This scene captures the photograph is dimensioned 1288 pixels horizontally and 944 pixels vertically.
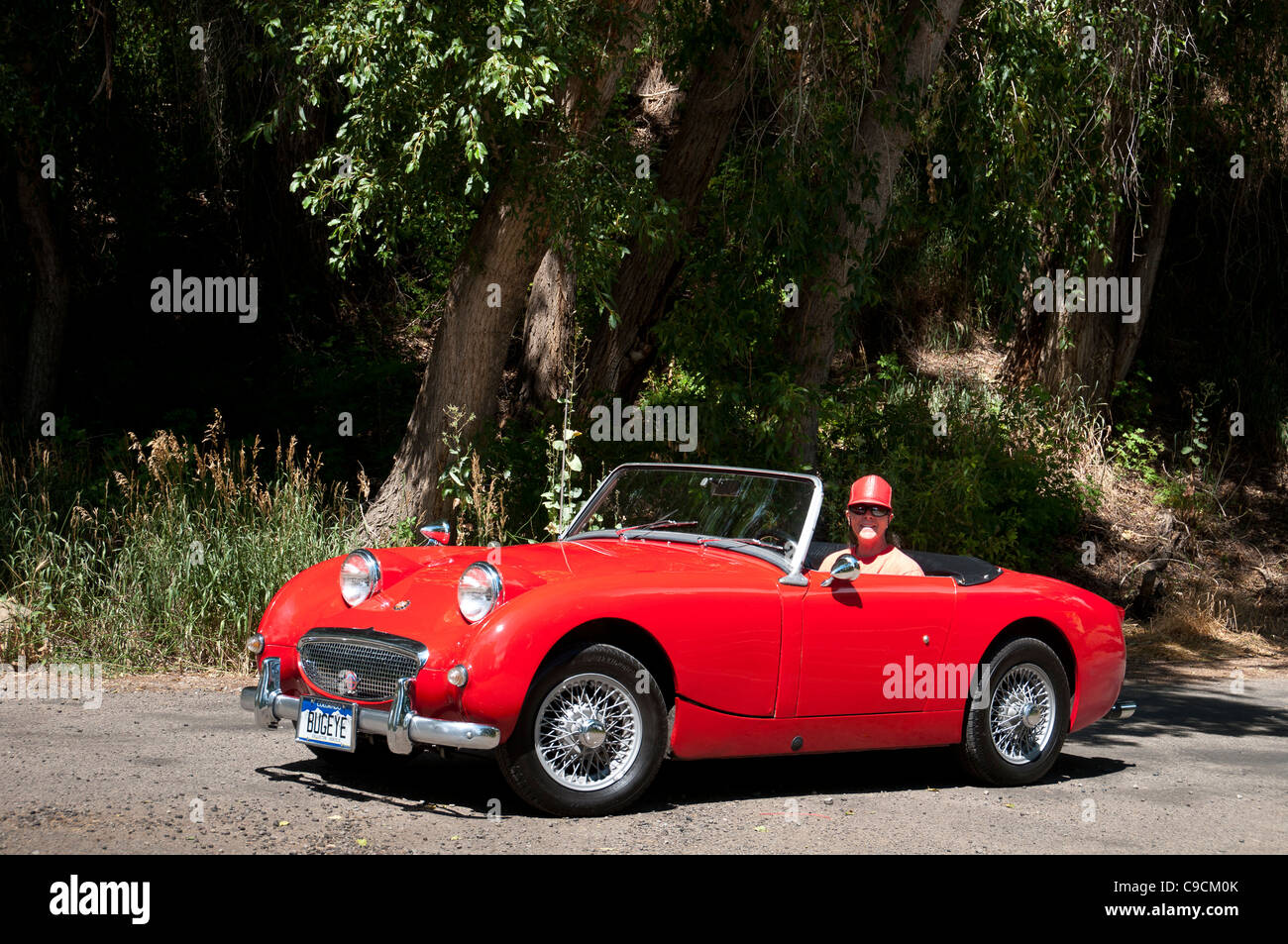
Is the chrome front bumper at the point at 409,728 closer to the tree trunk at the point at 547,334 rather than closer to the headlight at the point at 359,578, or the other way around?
the headlight at the point at 359,578

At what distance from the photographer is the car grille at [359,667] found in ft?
19.4

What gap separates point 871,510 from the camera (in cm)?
742

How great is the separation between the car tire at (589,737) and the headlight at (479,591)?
0.37m

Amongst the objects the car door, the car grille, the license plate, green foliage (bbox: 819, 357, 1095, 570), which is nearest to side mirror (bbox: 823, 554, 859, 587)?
the car door

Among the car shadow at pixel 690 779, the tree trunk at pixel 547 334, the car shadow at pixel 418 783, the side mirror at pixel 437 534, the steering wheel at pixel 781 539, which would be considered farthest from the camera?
the tree trunk at pixel 547 334

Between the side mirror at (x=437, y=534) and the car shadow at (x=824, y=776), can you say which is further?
the side mirror at (x=437, y=534)

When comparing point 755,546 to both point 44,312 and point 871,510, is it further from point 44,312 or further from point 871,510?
point 44,312

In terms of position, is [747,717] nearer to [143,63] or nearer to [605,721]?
[605,721]

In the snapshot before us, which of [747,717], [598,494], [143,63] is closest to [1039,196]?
[598,494]

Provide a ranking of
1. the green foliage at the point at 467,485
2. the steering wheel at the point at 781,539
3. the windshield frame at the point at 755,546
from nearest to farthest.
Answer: the windshield frame at the point at 755,546 → the steering wheel at the point at 781,539 → the green foliage at the point at 467,485

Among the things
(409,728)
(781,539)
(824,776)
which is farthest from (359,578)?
(824,776)

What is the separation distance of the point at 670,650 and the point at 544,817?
2.89ft

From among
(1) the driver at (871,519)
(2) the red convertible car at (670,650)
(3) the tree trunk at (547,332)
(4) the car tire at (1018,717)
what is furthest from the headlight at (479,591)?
(3) the tree trunk at (547,332)

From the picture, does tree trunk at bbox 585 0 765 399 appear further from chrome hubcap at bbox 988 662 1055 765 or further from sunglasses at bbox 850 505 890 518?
chrome hubcap at bbox 988 662 1055 765
